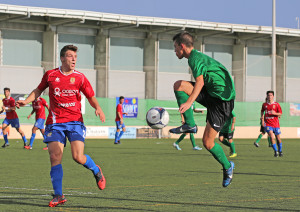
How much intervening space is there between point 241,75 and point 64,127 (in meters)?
42.8

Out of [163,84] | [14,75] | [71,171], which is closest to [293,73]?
[163,84]

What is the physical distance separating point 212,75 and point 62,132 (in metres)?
2.15

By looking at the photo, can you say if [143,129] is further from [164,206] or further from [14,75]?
[164,206]

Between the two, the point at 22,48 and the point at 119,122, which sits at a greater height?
the point at 22,48

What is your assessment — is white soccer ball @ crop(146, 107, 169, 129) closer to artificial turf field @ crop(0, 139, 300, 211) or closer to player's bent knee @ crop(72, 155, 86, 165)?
artificial turf field @ crop(0, 139, 300, 211)

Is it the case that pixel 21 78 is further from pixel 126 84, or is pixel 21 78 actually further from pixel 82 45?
pixel 126 84

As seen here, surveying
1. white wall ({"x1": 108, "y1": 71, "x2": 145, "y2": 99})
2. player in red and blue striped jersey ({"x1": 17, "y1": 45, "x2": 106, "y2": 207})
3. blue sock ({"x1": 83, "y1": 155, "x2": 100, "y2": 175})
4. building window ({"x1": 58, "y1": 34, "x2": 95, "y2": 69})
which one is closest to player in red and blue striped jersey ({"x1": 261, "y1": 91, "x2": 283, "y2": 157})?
blue sock ({"x1": 83, "y1": 155, "x2": 100, "y2": 175})

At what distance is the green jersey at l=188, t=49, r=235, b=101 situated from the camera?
27.7 ft

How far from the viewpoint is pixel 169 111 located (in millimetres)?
39656

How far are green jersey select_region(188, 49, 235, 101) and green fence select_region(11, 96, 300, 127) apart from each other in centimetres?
2680

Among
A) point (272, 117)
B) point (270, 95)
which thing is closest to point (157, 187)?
point (270, 95)

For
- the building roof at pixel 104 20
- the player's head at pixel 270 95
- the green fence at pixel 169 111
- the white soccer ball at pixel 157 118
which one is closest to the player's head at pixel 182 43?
the white soccer ball at pixel 157 118

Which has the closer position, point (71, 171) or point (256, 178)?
point (256, 178)

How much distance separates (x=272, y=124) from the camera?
67.9 ft
